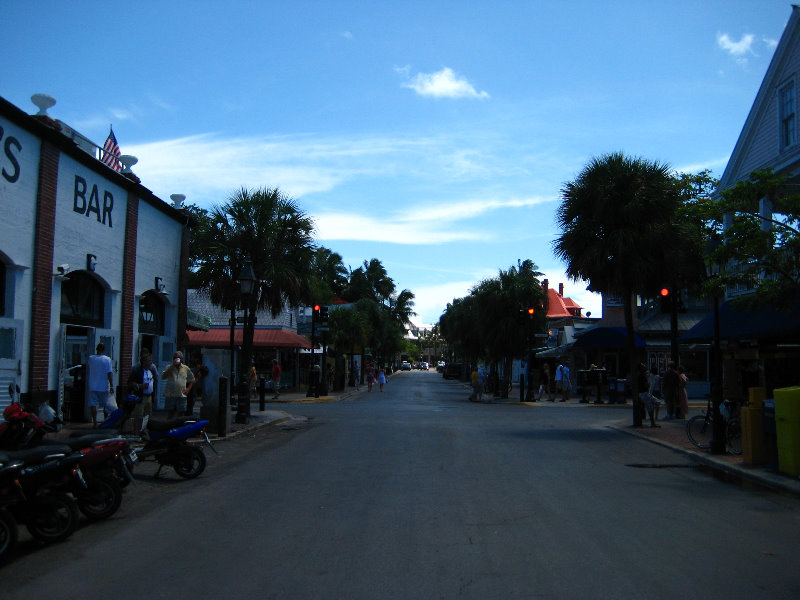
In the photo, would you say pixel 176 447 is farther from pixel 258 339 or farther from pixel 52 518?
pixel 258 339

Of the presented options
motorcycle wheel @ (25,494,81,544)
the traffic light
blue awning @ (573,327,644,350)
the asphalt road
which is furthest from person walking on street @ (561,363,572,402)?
motorcycle wheel @ (25,494,81,544)

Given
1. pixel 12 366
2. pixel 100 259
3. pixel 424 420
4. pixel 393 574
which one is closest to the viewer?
pixel 393 574

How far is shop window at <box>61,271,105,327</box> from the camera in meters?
15.8

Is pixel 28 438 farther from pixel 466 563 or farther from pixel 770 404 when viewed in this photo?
pixel 770 404

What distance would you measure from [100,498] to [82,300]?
9855 mm

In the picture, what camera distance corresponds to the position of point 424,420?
2114 cm

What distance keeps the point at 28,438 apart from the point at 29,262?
6.58 m

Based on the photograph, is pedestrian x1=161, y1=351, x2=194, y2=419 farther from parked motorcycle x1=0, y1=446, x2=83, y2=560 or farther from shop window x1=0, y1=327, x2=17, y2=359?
parked motorcycle x1=0, y1=446, x2=83, y2=560

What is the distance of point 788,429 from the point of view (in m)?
10.6

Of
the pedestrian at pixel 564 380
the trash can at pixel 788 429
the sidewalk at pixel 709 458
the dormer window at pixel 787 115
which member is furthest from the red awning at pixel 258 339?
the trash can at pixel 788 429

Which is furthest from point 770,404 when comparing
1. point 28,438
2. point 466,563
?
point 28,438

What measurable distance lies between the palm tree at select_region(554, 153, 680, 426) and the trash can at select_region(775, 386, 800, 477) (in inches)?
344

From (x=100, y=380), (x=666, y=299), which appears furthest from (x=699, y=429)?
(x=100, y=380)

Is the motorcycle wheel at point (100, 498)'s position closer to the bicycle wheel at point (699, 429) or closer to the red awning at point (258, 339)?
the bicycle wheel at point (699, 429)
